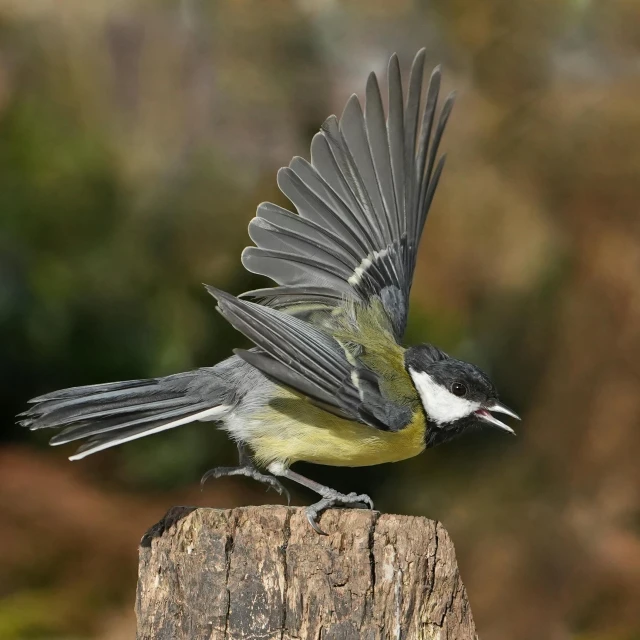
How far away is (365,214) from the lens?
3.40 meters

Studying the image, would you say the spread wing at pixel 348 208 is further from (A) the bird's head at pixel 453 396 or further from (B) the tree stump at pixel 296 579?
(B) the tree stump at pixel 296 579

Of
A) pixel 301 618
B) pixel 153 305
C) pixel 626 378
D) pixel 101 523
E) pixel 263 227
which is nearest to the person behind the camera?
pixel 301 618

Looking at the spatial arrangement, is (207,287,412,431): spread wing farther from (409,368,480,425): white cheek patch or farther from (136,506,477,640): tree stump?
(136,506,477,640): tree stump

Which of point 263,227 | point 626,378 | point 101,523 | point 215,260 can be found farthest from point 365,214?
point 626,378

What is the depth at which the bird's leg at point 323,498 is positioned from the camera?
2.28 m

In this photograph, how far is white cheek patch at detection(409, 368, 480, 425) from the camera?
2.97 metres

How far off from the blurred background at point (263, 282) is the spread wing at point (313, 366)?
6.62 feet

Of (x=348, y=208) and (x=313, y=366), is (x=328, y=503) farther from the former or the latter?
(x=348, y=208)

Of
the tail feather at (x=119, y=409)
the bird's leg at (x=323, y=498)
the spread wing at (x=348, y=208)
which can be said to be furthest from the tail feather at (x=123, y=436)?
the spread wing at (x=348, y=208)

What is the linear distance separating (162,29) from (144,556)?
14.8ft

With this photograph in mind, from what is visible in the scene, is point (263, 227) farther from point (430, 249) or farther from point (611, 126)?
point (611, 126)

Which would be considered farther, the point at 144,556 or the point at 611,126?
the point at 611,126

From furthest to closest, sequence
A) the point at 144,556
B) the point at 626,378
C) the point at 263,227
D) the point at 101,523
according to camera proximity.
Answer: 1. the point at 626,378
2. the point at 101,523
3. the point at 263,227
4. the point at 144,556

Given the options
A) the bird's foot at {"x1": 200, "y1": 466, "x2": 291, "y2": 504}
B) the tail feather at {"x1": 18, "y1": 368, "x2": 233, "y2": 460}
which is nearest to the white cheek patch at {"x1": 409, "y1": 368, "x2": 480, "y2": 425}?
the bird's foot at {"x1": 200, "y1": 466, "x2": 291, "y2": 504}
